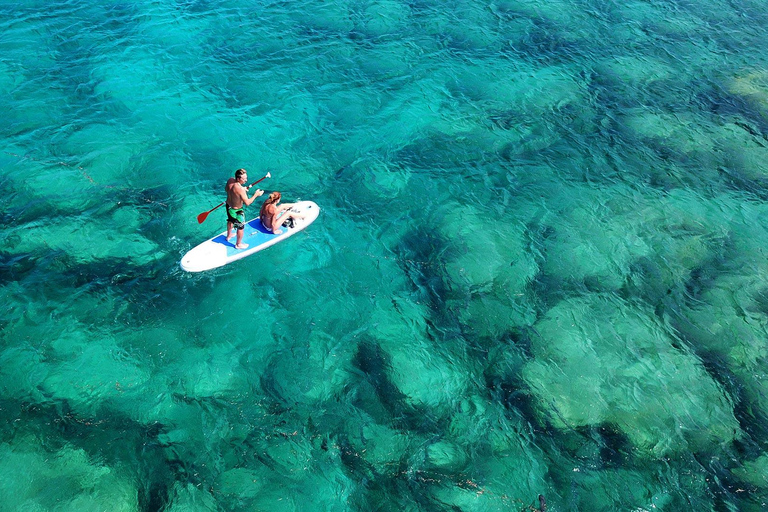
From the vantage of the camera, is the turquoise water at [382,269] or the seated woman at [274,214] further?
the seated woman at [274,214]

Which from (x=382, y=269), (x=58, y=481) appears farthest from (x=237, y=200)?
(x=58, y=481)

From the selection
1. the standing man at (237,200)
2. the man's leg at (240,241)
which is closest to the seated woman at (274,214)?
the standing man at (237,200)

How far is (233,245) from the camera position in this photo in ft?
43.5

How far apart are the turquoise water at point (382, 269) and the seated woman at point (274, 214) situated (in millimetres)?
656

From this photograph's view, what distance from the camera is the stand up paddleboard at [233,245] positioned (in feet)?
42.2

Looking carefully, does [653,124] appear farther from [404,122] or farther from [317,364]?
[317,364]

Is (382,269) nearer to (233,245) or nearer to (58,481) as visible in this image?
(233,245)

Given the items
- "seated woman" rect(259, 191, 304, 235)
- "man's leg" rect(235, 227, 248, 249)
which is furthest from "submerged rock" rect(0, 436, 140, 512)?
"seated woman" rect(259, 191, 304, 235)

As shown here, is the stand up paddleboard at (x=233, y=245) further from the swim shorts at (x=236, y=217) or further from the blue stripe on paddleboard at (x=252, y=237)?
the swim shorts at (x=236, y=217)

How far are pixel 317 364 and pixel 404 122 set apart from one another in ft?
30.9

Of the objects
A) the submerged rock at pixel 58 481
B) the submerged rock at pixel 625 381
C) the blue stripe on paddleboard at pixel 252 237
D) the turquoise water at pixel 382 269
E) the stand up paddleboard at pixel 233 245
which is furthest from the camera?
the blue stripe on paddleboard at pixel 252 237

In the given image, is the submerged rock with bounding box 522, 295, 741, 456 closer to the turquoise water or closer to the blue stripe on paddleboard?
the turquoise water

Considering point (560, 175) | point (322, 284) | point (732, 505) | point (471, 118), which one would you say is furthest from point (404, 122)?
point (732, 505)

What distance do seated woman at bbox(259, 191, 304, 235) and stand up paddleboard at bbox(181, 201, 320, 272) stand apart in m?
0.15
